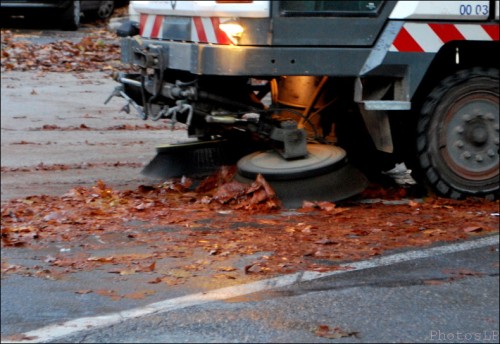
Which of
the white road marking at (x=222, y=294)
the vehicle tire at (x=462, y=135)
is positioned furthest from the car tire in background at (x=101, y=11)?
the white road marking at (x=222, y=294)

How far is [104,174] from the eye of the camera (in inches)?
348

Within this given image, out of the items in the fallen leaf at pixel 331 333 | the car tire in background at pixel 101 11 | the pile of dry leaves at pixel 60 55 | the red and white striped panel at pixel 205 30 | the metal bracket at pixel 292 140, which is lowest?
the pile of dry leaves at pixel 60 55

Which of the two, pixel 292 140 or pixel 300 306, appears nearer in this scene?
pixel 300 306

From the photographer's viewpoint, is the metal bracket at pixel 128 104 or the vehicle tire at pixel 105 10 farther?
the vehicle tire at pixel 105 10

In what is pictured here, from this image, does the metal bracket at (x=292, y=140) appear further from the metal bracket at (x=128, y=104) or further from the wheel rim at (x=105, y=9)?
the wheel rim at (x=105, y=9)

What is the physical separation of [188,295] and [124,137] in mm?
5161

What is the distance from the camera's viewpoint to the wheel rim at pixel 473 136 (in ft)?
24.6

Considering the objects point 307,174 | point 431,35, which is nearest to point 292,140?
point 307,174

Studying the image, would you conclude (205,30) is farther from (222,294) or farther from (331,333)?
(331,333)

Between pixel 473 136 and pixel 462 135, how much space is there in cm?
8

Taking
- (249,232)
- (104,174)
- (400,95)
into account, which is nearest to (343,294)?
(249,232)

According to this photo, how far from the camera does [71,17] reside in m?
17.5

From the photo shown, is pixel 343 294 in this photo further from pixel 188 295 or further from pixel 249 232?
pixel 249 232

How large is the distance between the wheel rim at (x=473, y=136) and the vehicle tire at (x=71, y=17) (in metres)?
10.8
